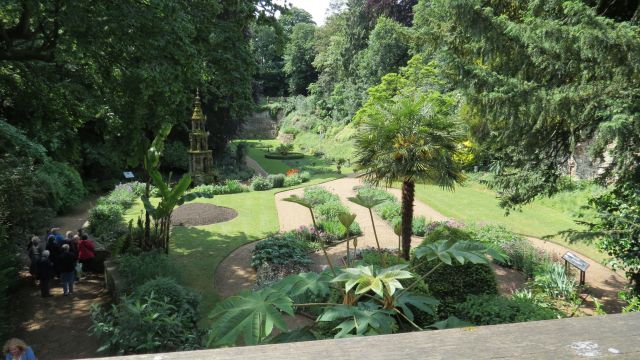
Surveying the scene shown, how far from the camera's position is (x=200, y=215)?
16.8 meters

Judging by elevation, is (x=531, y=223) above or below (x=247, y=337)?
below

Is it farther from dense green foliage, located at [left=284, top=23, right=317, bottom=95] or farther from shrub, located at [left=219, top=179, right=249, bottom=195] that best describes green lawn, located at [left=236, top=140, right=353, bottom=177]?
dense green foliage, located at [left=284, top=23, right=317, bottom=95]

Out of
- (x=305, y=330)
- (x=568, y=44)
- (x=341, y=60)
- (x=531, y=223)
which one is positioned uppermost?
(x=341, y=60)

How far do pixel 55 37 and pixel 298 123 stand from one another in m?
41.1

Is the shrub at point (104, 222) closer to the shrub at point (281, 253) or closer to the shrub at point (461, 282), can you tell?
the shrub at point (281, 253)

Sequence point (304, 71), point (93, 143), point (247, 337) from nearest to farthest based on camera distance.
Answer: point (247, 337), point (93, 143), point (304, 71)

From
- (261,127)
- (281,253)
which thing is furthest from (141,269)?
(261,127)

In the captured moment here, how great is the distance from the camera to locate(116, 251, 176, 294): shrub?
874cm

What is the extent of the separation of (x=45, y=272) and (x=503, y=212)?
1592 cm

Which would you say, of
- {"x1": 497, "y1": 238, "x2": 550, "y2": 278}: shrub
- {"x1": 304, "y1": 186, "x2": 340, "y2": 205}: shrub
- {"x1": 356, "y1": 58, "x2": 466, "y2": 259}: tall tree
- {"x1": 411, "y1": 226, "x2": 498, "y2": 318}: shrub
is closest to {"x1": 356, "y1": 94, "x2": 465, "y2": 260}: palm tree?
{"x1": 356, "y1": 58, "x2": 466, "y2": 259}: tall tree

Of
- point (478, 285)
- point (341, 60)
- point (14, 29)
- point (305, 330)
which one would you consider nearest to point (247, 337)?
point (305, 330)

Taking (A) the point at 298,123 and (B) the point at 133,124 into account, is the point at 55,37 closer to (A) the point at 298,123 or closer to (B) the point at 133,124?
(B) the point at 133,124

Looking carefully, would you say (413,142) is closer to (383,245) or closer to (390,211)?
(383,245)

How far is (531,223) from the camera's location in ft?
52.9
